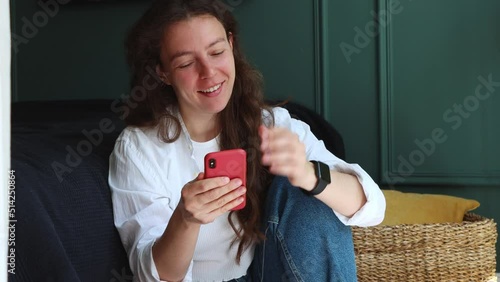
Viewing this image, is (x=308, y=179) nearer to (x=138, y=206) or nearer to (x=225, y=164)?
(x=225, y=164)

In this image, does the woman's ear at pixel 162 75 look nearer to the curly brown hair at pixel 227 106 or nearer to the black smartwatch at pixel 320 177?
the curly brown hair at pixel 227 106

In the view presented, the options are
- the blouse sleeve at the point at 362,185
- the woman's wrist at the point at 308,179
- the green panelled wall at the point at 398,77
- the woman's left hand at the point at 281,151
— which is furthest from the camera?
the green panelled wall at the point at 398,77

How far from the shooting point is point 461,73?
2.45 metres

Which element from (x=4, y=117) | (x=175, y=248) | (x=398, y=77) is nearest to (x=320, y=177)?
(x=175, y=248)

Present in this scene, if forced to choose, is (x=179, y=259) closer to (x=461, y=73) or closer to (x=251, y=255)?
(x=251, y=255)

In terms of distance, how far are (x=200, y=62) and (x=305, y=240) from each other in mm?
401

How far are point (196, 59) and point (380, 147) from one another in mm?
1403

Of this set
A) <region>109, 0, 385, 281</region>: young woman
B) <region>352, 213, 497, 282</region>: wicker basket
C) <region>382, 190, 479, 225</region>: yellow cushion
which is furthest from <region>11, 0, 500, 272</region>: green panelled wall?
<region>109, 0, 385, 281</region>: young woman

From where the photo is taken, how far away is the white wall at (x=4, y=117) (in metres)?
0.59

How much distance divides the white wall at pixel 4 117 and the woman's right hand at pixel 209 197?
18.7 inches

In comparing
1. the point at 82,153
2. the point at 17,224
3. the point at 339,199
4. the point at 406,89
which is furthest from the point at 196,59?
the point at 406,89

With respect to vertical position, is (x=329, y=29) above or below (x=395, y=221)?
above

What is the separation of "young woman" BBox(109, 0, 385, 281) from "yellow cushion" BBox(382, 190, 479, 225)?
0.66 m

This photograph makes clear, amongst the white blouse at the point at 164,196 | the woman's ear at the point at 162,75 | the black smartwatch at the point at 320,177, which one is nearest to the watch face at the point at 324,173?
the black smartwatch at the point at 320,177
